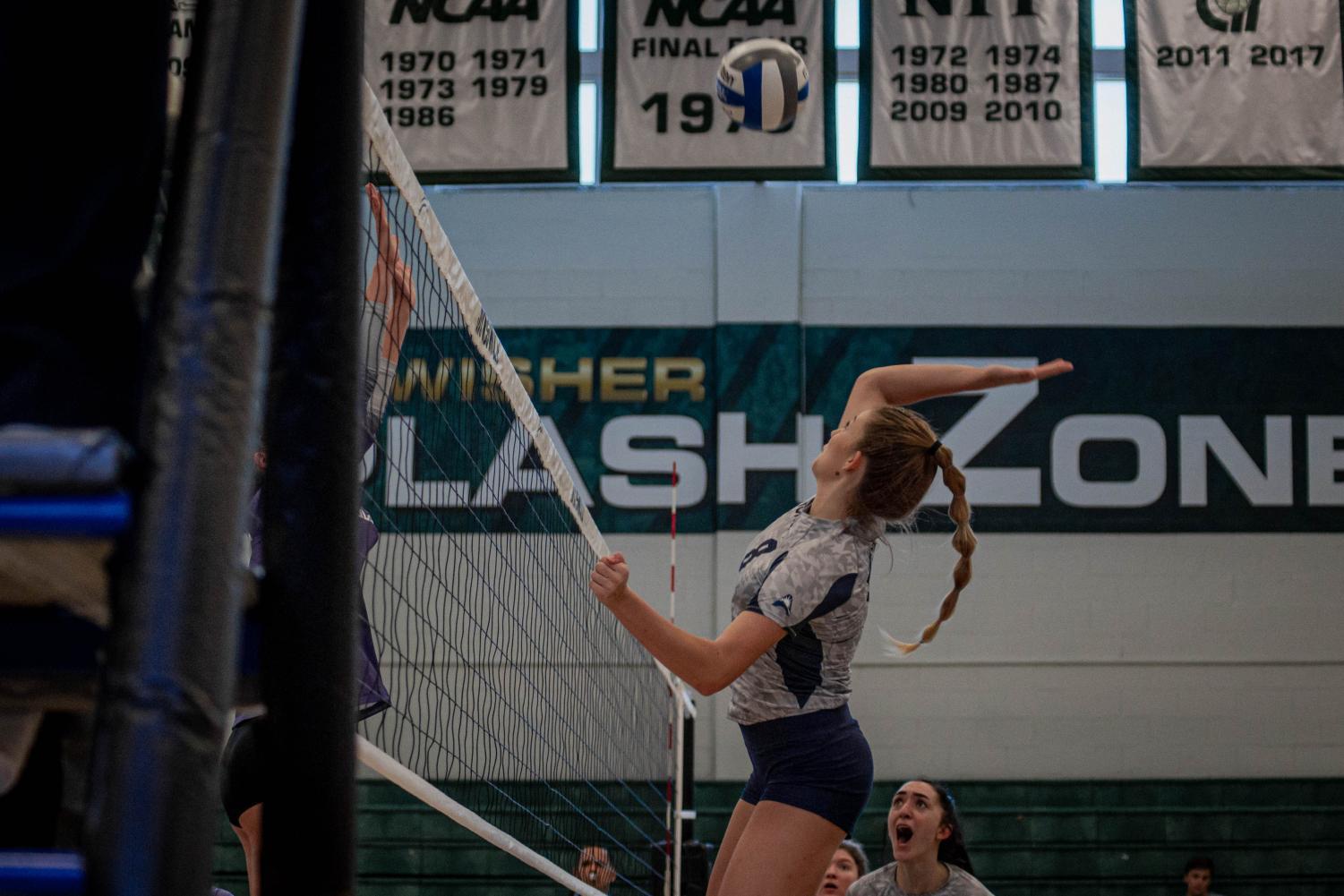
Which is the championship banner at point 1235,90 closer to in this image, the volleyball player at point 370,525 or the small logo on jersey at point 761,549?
the small logo on jersey at point 761,549

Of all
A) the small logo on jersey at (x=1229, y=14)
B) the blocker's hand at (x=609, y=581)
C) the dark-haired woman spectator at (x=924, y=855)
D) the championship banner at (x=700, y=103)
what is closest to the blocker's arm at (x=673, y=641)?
the blocker's hand at (x=609, y=581)

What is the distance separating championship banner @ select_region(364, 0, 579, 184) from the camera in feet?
25.5

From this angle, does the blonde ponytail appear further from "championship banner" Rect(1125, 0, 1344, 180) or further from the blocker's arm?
"championship banner" Rect(1125, 0, 1344, 180)

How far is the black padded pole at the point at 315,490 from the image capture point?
2.88 ft

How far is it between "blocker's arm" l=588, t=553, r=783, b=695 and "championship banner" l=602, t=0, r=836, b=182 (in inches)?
205

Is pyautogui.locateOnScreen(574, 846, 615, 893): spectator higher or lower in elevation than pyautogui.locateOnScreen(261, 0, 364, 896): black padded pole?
lower

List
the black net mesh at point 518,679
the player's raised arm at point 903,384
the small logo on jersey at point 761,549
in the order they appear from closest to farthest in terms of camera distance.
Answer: the small logo on jersey at point 761,549 < the player's raised arm at point 903,384 < the black net mesh at point 518,679

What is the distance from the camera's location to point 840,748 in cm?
318

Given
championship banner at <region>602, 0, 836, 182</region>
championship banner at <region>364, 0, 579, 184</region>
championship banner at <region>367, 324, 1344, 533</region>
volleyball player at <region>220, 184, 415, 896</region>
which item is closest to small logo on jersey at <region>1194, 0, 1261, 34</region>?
championship banner at <region>602, 0, 836, 182</region>

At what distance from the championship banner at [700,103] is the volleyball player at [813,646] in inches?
180

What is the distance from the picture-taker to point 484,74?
7.75 m

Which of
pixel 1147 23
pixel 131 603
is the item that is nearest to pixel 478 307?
pixel 131 603

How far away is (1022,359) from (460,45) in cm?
510

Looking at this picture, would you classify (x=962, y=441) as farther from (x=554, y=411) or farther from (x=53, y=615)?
(x=53, y=615)
